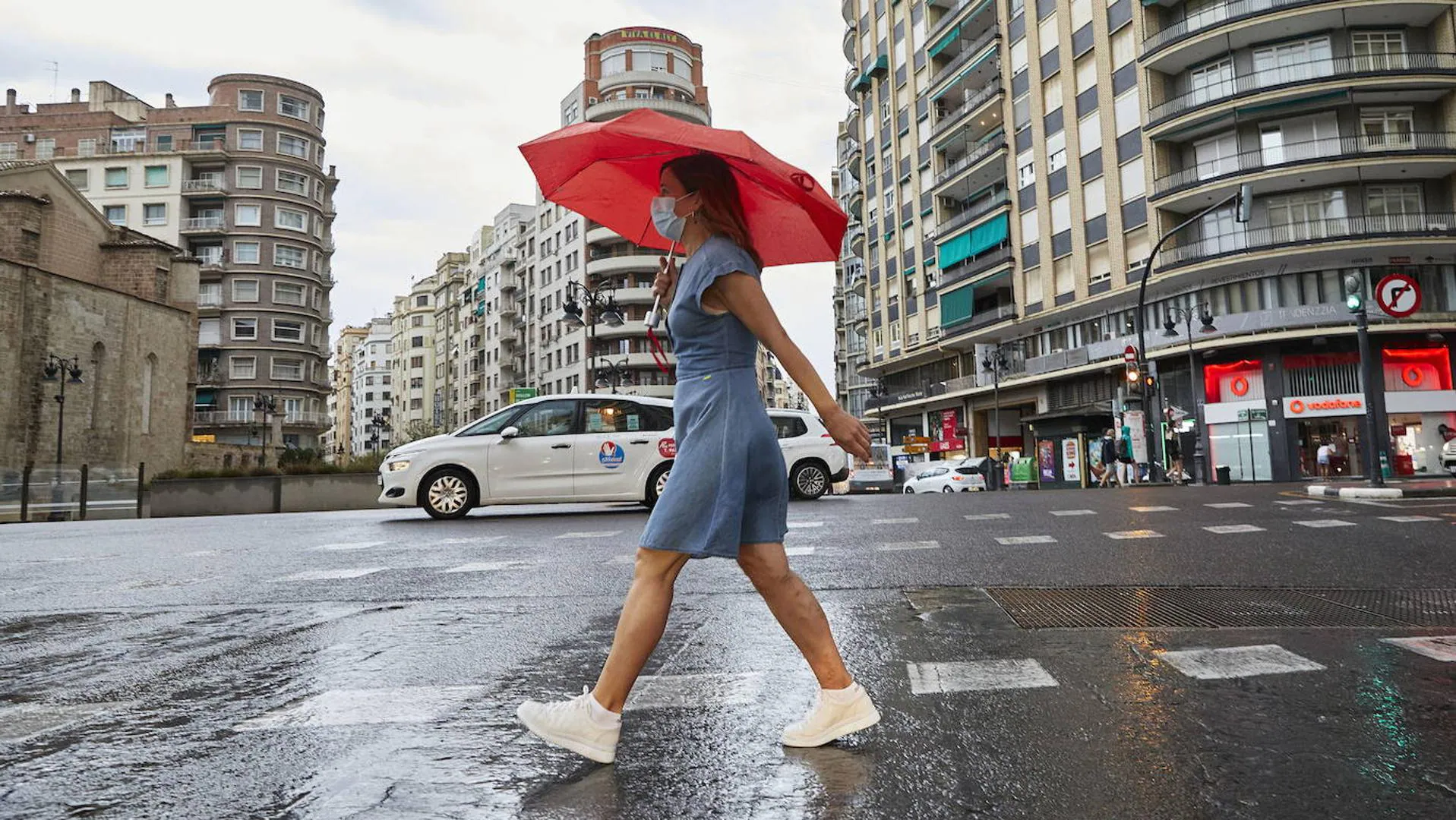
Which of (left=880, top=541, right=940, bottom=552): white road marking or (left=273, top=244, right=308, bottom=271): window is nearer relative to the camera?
(left=880, top=541, right=940, bottom=552): white road marking

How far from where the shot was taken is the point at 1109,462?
32.4 metres

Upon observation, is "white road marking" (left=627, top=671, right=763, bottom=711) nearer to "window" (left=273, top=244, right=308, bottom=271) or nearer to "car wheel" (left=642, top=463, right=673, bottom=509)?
"car wheel" (left=642, top=463, right=673, bottom=509)

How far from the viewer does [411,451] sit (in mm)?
12727

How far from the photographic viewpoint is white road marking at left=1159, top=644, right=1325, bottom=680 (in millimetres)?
3094

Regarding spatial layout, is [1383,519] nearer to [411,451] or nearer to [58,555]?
[411,451]

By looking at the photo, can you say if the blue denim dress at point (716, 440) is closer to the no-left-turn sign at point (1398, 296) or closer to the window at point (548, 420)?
the window at point (548, 420)

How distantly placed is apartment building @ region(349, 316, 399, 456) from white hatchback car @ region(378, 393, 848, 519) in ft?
409

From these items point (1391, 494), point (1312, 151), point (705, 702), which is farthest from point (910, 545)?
point (1312, 151)

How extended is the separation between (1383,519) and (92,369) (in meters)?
48.3

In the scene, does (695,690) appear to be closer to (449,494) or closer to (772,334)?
(772,334)

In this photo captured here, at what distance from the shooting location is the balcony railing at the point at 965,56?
1774 inches

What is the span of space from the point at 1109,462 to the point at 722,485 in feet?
108

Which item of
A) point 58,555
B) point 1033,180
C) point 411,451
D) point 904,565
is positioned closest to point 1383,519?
point 904,565

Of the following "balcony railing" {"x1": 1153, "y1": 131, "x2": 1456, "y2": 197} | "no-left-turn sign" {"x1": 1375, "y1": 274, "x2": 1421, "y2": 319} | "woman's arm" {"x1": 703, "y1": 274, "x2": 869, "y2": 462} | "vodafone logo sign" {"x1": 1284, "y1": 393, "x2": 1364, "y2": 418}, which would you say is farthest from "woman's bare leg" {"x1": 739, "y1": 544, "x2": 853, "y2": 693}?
"balcony railing" {"x1": 1153, "y1": 131, "x2": 1456, "y2": 197}
